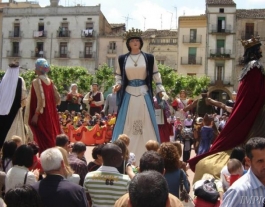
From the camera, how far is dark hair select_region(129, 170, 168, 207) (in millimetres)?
2842

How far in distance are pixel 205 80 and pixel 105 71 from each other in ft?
30.9

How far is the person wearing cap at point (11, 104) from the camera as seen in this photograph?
8.95 m

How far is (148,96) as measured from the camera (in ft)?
30.3

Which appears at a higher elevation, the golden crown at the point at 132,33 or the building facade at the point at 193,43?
the building facade at the point at 193,43

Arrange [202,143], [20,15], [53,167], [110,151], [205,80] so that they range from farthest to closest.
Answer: [20,15] < [205,80] < [202,143] < [110,151] < [53,167]

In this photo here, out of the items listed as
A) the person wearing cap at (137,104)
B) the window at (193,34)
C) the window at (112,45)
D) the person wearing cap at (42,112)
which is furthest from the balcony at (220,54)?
the person wearing cap at (42,112)

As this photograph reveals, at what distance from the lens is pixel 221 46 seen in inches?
2039

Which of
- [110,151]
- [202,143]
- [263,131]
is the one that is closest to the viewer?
[110,151]

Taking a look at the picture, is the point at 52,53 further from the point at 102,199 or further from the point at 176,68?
the point at 102,199

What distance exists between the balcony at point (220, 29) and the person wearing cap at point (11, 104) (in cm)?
4419

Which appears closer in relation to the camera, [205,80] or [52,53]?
[205,80]

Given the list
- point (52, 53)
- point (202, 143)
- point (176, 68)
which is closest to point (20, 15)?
point (52, 53)

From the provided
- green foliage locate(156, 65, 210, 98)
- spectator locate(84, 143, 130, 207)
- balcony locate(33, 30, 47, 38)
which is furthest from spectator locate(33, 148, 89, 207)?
balcony locate(33, 30, 47, 38)

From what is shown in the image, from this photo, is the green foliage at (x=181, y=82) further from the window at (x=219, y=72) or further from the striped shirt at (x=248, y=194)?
the striped shirt at (x=248, y=194)
